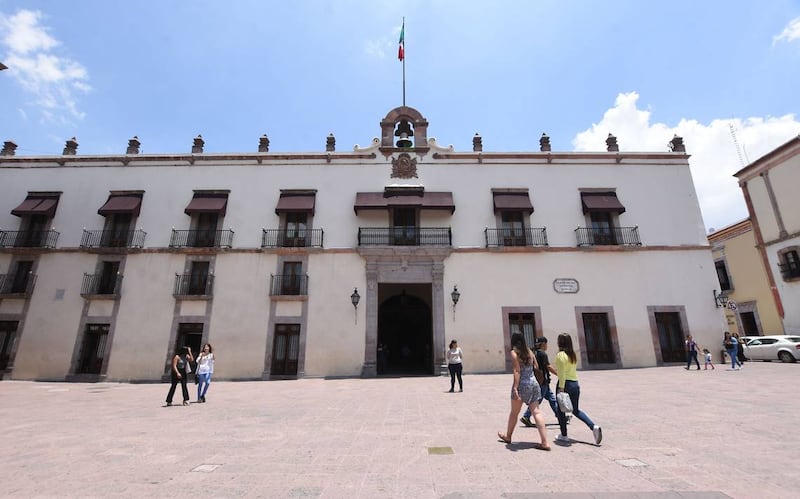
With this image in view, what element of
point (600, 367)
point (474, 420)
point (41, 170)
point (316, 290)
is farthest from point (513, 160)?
point (41, 170)

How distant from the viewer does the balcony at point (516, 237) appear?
17.0 m

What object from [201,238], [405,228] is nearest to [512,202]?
[405,228]

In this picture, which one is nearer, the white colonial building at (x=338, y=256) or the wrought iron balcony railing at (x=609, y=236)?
the white colonial building at (x=338, y=256)

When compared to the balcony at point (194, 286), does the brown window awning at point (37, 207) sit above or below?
above

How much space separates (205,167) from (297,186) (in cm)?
509

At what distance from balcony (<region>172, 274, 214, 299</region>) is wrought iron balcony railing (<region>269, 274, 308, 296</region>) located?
285 centimetres

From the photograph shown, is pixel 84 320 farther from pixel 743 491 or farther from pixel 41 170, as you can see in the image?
pixel 743 491

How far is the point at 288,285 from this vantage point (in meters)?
16.6

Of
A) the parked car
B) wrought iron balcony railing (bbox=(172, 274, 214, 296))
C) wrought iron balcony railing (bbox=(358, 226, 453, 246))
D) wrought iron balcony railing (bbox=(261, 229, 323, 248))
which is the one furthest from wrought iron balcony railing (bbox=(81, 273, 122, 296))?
the parked car

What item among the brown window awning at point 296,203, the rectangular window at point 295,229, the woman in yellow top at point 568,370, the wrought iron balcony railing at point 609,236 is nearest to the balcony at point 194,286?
the rectangular window at point 295,229

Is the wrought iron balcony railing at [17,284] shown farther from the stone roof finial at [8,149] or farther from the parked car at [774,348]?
the parked car at [774,348]

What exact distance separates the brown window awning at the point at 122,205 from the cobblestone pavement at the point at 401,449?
1045 centimetres

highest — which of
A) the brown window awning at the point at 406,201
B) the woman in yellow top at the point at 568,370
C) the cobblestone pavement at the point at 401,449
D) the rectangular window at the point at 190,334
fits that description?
the brown window awning at the point at 406,201

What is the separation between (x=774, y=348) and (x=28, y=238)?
37.2 m
